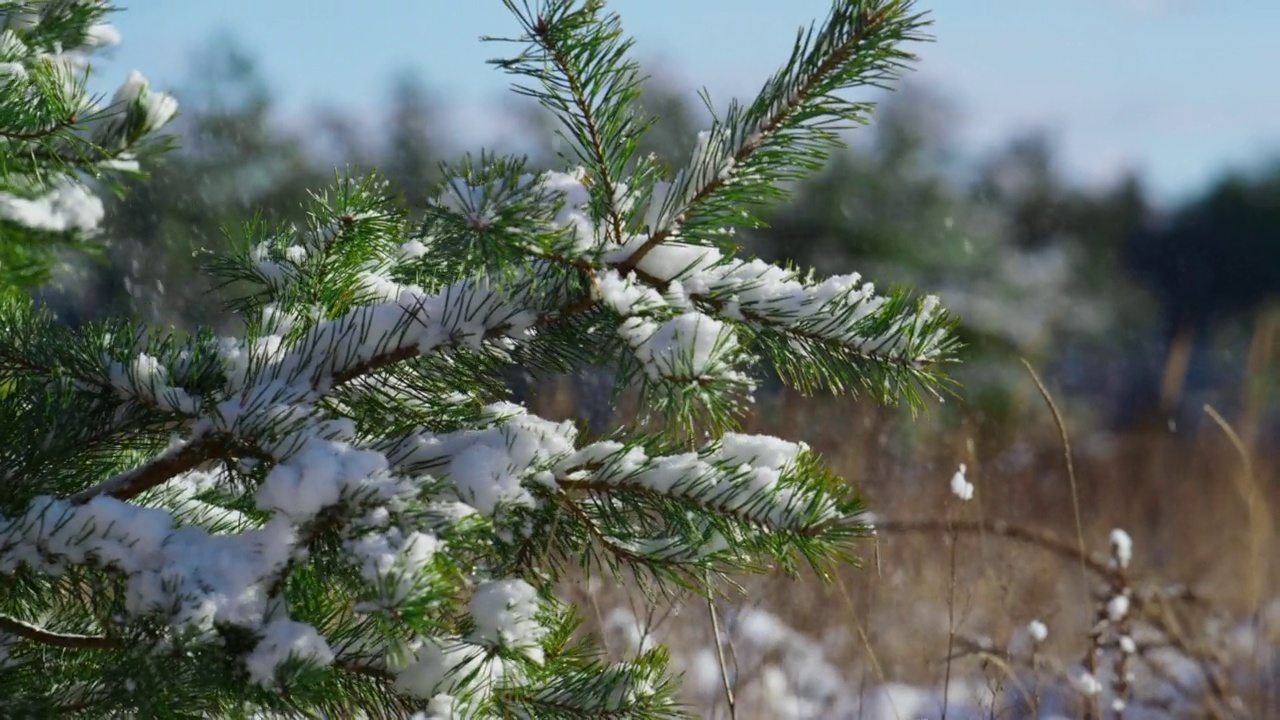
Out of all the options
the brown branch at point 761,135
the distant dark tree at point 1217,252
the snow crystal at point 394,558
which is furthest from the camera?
the distant dark tree at point 1217,252

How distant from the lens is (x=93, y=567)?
81 cm

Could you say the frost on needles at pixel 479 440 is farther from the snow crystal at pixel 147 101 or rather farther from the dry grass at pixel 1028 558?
the dry grass at pixel 1028 558

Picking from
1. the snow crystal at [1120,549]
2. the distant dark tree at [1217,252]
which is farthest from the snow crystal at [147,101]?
the distant dark tree at [1217,252]

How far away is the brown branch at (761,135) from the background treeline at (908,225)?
604 cm

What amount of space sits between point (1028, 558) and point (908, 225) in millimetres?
5820

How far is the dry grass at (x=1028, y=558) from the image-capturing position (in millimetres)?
1803

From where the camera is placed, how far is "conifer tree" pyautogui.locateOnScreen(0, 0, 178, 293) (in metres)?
0.68

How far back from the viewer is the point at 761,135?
0.86 metres

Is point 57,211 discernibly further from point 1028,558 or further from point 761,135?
point 1028,558

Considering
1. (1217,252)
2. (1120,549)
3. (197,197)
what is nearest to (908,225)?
(197,197)

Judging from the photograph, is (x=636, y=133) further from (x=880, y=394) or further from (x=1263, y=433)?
(x=1263, y=433)

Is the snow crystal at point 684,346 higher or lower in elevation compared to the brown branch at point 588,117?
lower

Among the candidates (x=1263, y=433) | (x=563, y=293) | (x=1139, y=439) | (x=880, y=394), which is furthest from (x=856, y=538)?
(x=1263, y=433)

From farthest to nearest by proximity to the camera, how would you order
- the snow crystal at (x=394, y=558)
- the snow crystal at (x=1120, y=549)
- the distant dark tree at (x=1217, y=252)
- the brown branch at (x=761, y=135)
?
the distant dark tree at (x=1217, y=252)
the snow crystal at (x=1120, y=549)
the brown branch at (x=761, y=135)
the snow crystal at (x=394, y=558)
